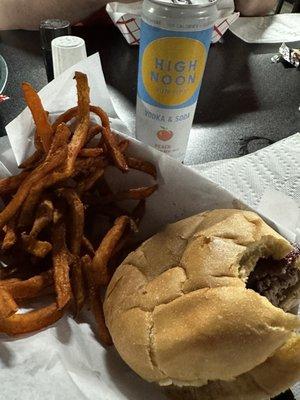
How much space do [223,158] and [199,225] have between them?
1.94ft

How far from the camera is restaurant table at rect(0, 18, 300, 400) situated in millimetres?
1488

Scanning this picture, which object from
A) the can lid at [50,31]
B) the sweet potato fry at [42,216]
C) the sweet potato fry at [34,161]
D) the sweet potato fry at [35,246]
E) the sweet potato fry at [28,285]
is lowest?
the sweet potato fry at [28,285]

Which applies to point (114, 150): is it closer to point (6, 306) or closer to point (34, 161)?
point (34, 161)

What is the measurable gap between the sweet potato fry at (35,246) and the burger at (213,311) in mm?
152

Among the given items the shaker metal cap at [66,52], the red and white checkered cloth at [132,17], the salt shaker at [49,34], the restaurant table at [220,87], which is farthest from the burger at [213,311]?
the red and white checkered cloth at [132,17]

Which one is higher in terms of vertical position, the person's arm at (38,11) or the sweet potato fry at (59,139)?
the sweet potato fry at (59,139)

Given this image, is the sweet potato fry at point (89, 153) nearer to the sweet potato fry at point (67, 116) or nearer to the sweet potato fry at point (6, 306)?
the sweet potato fry at point (67, 116)

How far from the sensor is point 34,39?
205cm

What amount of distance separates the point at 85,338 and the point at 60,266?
0.15 meters

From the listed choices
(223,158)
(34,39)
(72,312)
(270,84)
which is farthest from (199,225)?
(34,39)

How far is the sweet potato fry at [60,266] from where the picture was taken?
77cm

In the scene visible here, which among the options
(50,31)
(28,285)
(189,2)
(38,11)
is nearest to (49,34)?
(50,31)

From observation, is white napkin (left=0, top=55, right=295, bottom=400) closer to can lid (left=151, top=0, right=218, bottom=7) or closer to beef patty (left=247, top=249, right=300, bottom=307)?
beef patty (left=247, top=249, right=300, bottom=307)

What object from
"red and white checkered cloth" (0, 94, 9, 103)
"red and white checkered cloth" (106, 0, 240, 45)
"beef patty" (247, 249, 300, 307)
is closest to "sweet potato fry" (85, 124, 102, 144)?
"beef patty" (247, 249, 300, 307)
